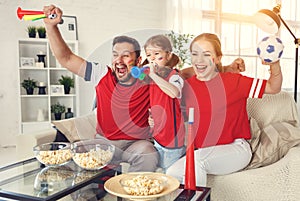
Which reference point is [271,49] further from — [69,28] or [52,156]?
[69,28]

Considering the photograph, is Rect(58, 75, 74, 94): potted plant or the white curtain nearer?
Rect(58, 75, 74, 94): potted plant

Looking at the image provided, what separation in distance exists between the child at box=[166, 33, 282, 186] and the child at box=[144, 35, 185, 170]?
0.24 feet

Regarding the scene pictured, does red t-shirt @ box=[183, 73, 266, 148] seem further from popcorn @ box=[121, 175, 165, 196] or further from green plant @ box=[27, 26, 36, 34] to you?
green plant @ box=[27, 26, 36, 34]

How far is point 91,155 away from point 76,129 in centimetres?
62

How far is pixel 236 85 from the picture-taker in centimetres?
150

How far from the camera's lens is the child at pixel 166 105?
1439 millimetres

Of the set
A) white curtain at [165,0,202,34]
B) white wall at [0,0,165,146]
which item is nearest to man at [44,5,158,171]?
white wall at [0,0,165,146]

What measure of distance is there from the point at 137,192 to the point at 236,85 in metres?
0.76

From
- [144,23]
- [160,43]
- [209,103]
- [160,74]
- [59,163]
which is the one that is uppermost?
[144,23]

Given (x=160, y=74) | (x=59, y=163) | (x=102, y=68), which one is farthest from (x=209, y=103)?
(x=59, y=163)

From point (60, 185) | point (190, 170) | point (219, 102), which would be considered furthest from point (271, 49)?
point (60, 185)

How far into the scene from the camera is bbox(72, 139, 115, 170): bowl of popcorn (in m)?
1.26

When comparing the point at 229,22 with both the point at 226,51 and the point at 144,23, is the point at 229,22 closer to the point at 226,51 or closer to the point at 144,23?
the point at 226,51

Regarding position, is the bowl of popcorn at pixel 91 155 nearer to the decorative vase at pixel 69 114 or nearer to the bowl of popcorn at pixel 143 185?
the bowl of popcorn at pixel 143 185
